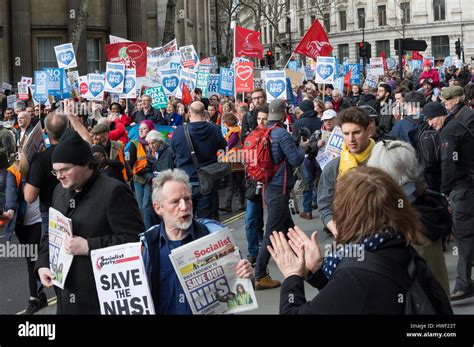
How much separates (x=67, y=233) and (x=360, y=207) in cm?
200

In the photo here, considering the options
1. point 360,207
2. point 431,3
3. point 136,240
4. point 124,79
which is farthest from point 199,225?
point 431,3

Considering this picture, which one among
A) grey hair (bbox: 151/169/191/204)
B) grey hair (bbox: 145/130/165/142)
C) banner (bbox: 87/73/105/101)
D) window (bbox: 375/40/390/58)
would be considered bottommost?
grey hair (bbox: 151/169/191/204)

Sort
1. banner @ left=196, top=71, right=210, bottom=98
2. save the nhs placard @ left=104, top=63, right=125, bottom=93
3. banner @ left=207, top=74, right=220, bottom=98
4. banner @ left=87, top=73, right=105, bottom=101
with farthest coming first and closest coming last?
banner @ left=207, top=74, right=220, bottom=98 → banner @ left=196, top=71, right=210, bottom=98 → banner @ left=87, top=73, right=105, bottom=101 → save the nhs placard @ left=104, top=63, right=125, bottom=93

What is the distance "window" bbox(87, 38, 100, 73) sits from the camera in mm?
38625

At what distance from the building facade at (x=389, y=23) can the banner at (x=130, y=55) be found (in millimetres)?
63489

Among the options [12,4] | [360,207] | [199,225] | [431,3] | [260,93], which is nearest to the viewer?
[360,207]

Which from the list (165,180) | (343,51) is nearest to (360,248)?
(165,180)

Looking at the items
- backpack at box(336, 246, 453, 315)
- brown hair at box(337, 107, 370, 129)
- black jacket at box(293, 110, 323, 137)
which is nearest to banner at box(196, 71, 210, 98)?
black jacket at box(293, 110, 323, 137)

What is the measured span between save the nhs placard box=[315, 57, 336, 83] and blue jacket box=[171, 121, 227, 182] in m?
11.7

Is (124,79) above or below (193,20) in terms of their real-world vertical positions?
below

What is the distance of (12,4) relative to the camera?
35750mm

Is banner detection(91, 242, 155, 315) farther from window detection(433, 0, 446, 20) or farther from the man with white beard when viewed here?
window detection(433, 0, 446, 20)

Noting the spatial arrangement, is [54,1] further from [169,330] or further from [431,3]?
[431,3]

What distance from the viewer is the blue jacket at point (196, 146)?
1034cm
